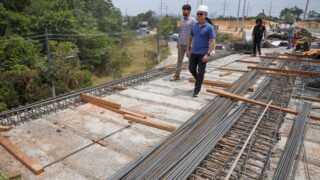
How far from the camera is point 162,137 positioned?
134 inches

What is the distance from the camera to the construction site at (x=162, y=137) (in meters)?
2.63

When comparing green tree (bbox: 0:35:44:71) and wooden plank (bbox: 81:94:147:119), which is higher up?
wooden plank (bbox: 81:94:147:119)

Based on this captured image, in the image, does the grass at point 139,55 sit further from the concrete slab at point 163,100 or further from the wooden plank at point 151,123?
the wooden plank at point 151,123

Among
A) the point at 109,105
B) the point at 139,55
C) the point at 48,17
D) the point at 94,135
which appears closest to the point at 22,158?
the point at 94,135

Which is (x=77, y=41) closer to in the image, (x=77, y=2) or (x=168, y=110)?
(x=77, y=2)

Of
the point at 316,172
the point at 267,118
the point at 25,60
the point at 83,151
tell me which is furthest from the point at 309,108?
the point at 25,60

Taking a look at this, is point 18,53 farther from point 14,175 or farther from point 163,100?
point 14,175

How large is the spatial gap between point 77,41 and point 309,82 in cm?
1760

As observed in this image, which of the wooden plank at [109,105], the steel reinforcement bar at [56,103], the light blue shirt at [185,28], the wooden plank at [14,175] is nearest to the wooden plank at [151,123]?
the wooden plank at [109,105]

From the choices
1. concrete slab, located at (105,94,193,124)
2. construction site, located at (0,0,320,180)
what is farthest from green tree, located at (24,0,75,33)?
concrete slab, located at (105,94,193,124)

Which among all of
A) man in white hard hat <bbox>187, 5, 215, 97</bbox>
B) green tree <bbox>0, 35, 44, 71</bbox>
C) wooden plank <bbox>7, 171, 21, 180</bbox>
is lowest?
green tree <bbox>0, 35, 44, 71</bbox>

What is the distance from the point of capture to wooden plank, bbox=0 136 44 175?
2558 mm

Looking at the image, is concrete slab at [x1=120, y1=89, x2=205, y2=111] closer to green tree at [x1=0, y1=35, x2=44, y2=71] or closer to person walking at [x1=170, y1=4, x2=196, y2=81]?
person walking at [x1=170, y1=4, x2=196, y2=81]

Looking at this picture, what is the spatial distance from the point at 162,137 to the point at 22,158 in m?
1.64
